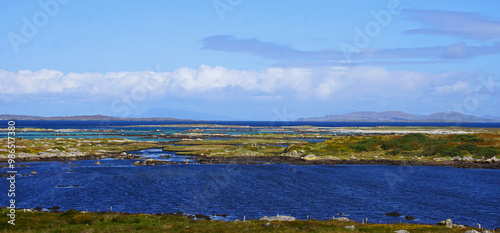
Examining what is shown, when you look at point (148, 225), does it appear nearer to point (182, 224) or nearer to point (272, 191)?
point (182, 224)

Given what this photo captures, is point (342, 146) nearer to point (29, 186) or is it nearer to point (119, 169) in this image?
point (119, 169)

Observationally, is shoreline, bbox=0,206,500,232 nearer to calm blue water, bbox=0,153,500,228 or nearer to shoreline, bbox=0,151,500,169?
calm blue water, bbox=0,153,500,228

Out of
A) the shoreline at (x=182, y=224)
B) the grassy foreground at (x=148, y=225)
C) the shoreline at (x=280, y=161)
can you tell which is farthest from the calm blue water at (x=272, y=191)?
the grassy foreground at (x=148, y=225)

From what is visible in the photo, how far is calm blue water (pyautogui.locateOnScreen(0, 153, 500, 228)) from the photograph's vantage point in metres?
43.1

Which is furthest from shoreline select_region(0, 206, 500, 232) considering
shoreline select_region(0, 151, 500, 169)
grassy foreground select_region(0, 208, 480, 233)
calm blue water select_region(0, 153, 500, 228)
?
shoreline select_region(0, 151, 500, 169)

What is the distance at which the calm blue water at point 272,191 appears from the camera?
4309 centimetres

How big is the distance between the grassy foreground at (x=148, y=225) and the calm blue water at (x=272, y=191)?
6.89 metres

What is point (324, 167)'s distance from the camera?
277ft

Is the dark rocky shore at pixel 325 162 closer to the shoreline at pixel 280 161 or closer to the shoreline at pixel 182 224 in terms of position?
the shoreline at pixel 280 161

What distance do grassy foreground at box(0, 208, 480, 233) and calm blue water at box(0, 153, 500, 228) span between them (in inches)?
271

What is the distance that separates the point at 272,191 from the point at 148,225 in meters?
25.9

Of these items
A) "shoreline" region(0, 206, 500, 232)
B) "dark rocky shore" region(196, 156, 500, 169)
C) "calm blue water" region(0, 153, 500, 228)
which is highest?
"shoreline" region(0, 206, 500, 232)

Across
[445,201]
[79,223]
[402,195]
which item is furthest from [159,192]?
[445,201]

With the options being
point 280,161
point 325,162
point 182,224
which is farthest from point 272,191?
point 325,162
